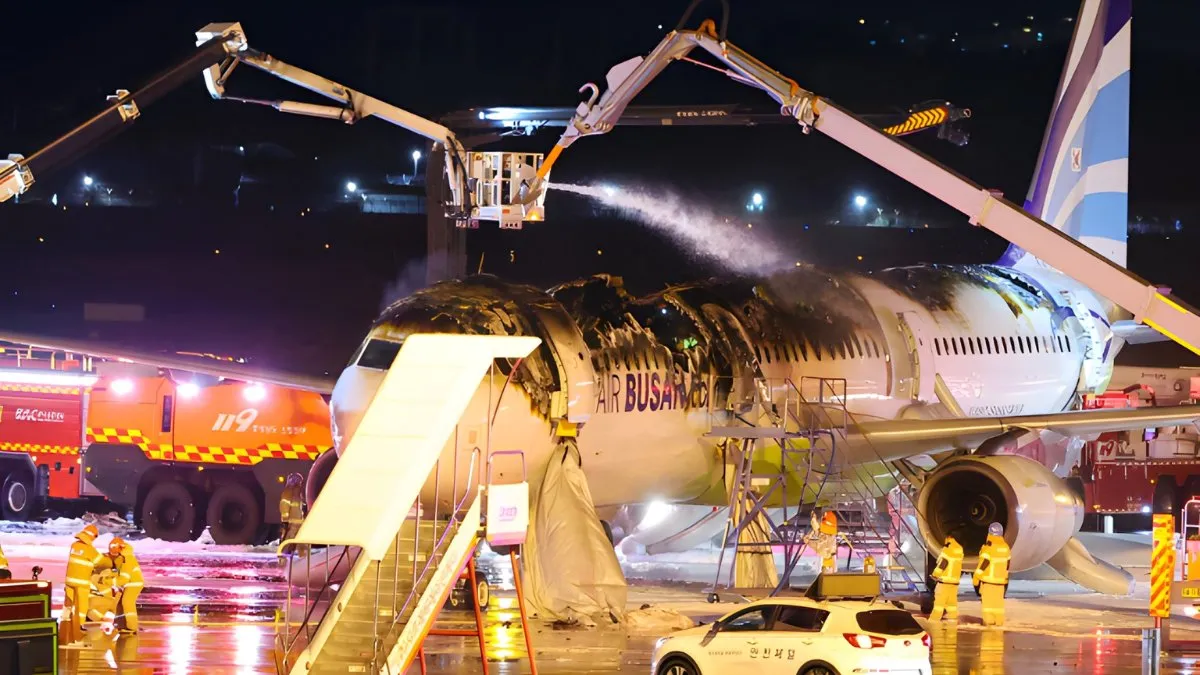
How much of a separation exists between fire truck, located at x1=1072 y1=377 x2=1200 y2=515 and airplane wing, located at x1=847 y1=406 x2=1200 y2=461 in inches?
436

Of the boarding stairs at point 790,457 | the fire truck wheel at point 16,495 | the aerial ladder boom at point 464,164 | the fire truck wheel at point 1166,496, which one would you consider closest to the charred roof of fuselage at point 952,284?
the boarding stairs at point 790,457

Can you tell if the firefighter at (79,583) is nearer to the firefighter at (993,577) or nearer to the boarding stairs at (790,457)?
the boarding stairs at (790,457)

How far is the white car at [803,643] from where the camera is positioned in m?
15.6

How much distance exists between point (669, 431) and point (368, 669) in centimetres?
1070

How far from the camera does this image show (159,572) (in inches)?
1070

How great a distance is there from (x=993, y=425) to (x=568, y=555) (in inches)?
319

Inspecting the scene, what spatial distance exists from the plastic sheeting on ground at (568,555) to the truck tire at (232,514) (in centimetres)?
1115

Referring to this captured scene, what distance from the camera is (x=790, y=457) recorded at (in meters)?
26.0

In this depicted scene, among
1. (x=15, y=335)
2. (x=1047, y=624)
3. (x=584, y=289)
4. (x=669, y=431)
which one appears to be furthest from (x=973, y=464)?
(x=15, y=335)

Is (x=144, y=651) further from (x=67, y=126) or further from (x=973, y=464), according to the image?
(x=67, y=126)

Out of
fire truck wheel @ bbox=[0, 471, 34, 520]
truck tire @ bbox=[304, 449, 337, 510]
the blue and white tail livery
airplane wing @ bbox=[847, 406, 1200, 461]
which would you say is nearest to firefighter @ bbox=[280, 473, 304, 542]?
truck tire @ bbox=[304, 449, 337, 510]

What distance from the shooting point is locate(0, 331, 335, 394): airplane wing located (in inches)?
1154

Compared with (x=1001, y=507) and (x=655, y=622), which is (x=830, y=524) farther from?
(x=655, y=622)

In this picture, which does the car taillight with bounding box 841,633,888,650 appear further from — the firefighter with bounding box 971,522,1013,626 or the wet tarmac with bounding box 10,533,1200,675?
the firefighter with bounding box 971,522,1013,626
